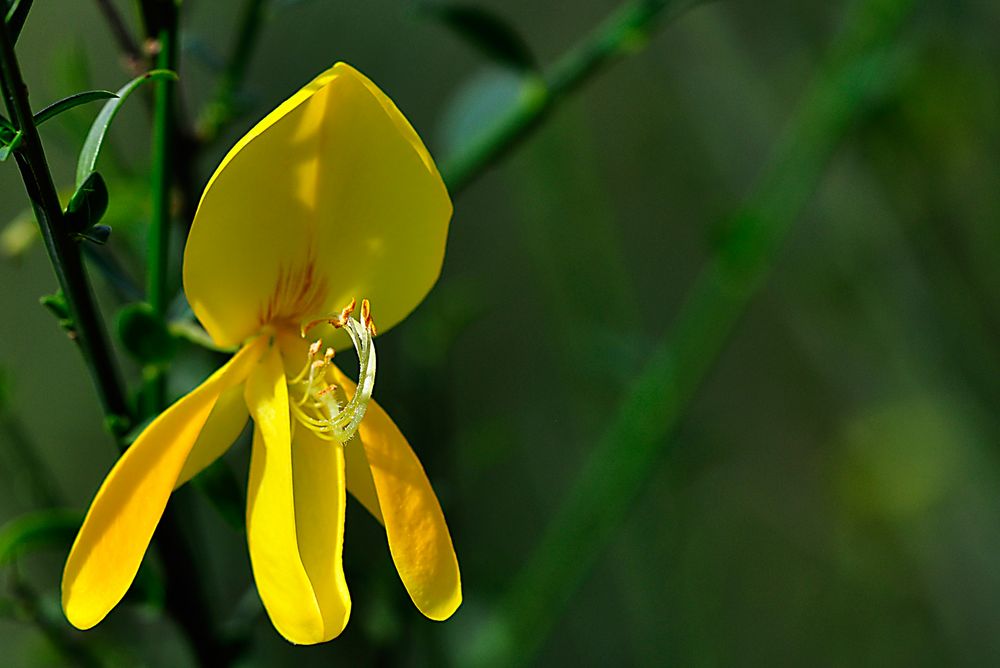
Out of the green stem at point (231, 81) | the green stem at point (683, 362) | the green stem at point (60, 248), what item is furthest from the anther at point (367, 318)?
the green stem at point (683, 362)

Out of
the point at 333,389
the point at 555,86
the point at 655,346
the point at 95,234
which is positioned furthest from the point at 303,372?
the point at 655,346

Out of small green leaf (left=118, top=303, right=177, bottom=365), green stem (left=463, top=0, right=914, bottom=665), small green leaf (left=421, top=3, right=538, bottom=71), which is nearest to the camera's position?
small green leaf (left=118, top=303, right=177, bottom=365)

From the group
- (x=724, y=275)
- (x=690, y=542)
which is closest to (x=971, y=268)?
(x=690, y=542)

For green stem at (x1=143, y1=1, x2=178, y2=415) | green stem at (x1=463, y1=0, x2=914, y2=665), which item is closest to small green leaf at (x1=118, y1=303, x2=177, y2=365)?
green stem at (x1=143, y1=1, x2=178, y2=415)

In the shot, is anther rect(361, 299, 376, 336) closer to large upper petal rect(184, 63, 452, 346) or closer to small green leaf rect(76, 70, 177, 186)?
large upper petal rect(184, 63, 452, 346)

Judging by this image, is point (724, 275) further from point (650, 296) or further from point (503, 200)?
point (650, 296)

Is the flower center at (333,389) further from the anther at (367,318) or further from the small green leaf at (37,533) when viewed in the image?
the small green leaf at (37,533)

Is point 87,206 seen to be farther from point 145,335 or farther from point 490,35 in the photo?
point 490,35

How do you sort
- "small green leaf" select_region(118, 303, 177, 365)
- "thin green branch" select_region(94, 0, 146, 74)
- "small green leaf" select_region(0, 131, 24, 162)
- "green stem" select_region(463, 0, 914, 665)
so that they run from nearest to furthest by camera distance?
"small green leaf" select_region(0, 131, 24, 162)
"small green leaf" select_region(118, 303, 177, 365)
"thin green branch" select_region(94, 0, 146, 74)
"green stem" select_region(463, 0, 914, 665)
